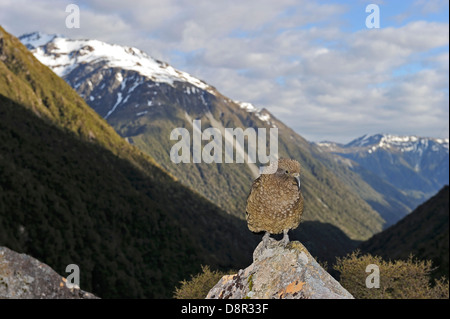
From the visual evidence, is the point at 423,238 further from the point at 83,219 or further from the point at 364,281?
the point at 364,281

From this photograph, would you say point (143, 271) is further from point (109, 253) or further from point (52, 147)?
point (52, 147)

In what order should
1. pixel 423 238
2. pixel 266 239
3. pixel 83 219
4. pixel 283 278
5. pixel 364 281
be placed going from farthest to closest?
pixel 423 238 → pixel 83 219 → pixel 364 281 → pixel 266 239 → pixel 283 278

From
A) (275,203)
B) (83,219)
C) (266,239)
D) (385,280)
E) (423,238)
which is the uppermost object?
(275,203)

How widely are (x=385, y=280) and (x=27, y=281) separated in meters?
36.6

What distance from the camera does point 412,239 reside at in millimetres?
168625

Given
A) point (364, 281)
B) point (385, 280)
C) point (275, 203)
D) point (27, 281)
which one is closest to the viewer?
point (275, 203)

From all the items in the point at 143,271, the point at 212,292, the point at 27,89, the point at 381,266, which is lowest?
the point at 143,271

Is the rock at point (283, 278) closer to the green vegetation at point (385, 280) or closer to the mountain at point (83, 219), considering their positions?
the green vegetation at point (385, 280)

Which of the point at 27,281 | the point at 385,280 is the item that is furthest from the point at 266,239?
the point at 385,280

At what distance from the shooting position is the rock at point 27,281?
2702 cm

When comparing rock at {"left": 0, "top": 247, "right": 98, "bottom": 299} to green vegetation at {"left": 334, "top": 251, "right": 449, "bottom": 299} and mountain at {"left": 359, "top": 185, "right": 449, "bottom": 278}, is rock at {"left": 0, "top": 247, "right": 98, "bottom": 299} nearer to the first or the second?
green vegetation at {"left": 334, "top": 251, "right": 449, "bottom": 299}

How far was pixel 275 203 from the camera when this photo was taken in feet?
33.6
